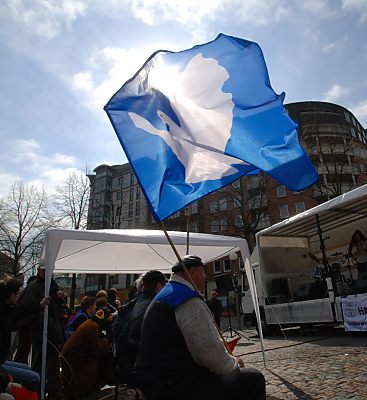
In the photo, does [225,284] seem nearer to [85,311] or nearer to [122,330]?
[85,311]

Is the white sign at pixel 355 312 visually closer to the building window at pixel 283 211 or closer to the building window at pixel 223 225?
the building window at pixel 223 225

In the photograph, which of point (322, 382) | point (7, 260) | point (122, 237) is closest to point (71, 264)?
point (122, 237)

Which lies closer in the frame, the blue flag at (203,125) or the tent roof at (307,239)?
the blue flag at (203,125)

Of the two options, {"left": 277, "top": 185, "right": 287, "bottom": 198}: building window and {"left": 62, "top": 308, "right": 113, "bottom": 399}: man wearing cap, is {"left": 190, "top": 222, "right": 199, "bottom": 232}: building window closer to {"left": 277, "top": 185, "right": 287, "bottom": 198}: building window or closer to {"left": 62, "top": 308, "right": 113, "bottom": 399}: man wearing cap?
{"left": 277, "top": 185, "right": 287, "bottom": 198}: building window

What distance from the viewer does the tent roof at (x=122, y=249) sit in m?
5.75

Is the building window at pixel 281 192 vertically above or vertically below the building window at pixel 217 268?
above

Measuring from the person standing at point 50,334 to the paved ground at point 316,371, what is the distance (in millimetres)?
968

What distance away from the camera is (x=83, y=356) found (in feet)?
16.8

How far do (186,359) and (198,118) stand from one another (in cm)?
255

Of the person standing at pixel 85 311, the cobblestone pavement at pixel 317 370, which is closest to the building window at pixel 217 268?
the cobblestone pavement at pixel 317 370

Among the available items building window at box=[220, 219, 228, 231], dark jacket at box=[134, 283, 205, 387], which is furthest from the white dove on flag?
building window at box=[220, 219, 228, 231]

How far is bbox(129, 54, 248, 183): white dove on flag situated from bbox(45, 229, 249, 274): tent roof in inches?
117

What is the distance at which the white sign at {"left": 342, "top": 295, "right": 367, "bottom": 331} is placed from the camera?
812 cm

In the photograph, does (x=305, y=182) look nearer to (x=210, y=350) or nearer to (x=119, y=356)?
(x=210, y=350)
